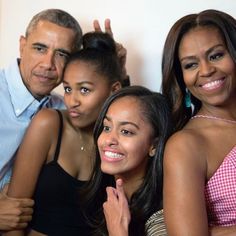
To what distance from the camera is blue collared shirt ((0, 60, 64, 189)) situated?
1520 mm

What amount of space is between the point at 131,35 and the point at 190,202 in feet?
3.39

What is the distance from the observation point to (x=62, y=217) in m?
1.43

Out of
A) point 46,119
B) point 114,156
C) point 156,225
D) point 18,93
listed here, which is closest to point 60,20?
point 18,93

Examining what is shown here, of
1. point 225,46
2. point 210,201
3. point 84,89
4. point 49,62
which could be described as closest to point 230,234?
point 210,201

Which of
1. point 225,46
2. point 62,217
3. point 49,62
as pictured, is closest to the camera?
point 225,46

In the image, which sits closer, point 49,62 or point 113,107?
point 113,107

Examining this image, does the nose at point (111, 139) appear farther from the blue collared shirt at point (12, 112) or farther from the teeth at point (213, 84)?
the blue collared shirt at point (12, 112)

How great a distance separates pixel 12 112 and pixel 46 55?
272 mm

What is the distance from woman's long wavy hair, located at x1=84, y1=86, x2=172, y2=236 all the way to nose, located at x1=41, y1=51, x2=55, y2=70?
0.36 metres

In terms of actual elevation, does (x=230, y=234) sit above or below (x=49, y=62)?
below

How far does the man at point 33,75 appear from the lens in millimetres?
1531

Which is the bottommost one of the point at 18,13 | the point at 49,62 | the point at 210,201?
the point at 210,201

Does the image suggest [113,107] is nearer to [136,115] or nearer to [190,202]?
[136,115]

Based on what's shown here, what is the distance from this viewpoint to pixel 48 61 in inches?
61.6
